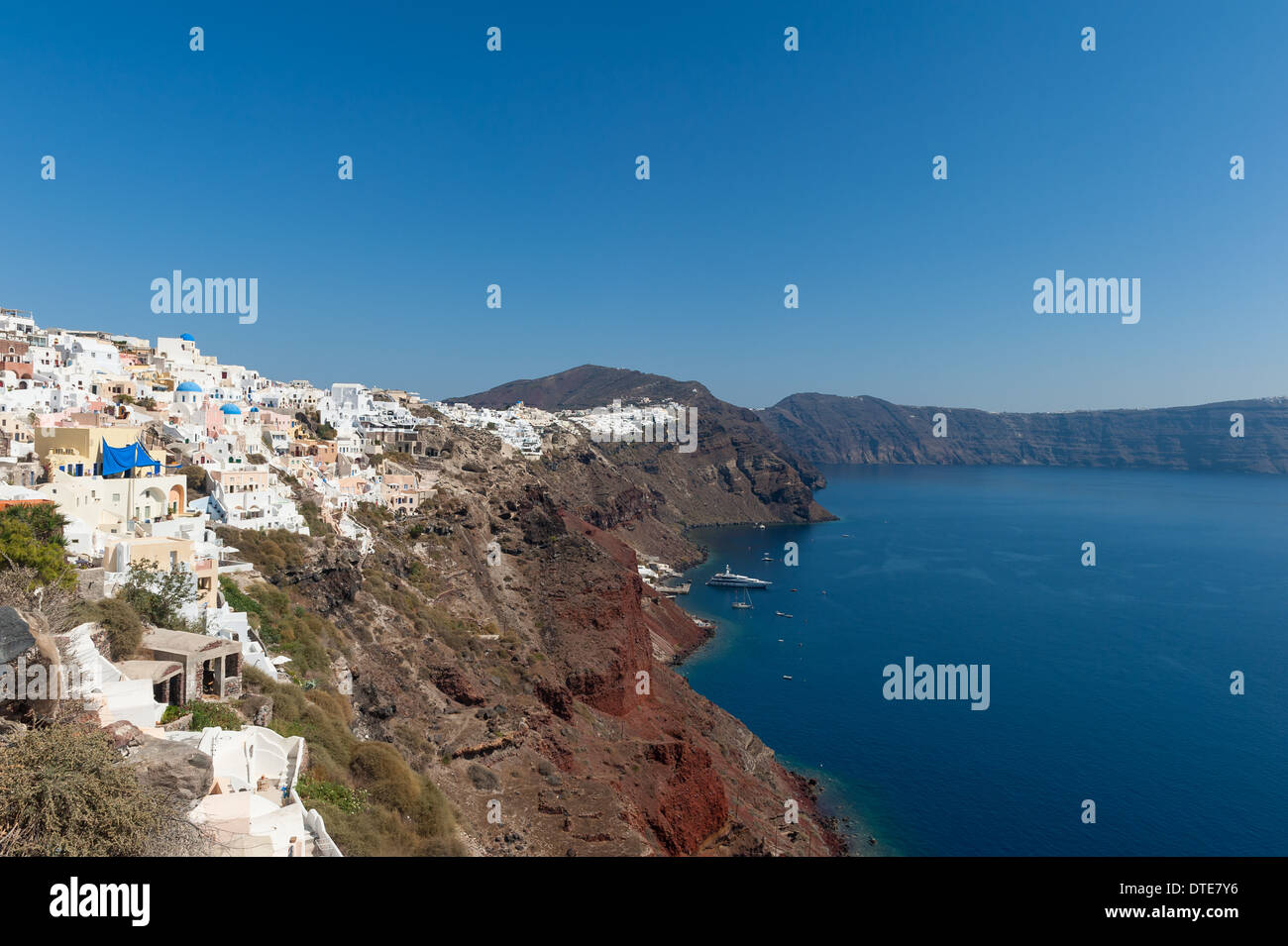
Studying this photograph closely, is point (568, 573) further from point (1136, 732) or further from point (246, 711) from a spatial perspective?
point (1136, 732)

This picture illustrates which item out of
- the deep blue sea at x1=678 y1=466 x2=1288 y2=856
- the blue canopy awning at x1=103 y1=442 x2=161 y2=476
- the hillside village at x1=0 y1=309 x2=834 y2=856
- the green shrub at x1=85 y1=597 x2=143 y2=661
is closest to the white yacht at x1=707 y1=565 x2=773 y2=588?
the deep blue sea at x1=678 y1=466 x2=1288 y2=856

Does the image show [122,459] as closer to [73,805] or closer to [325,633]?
[325,633]

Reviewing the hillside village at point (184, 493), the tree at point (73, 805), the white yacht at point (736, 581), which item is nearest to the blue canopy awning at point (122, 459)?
the hillside village at point (184, 493)

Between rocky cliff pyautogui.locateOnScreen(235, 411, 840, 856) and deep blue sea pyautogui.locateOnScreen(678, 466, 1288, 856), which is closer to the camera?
rocky cliff pyautogui.locateOnScreen(235, 411, 840, 856)

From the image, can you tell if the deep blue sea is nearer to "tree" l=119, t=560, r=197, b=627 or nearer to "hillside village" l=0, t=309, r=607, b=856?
"hillside village" l=0, t=309, r=607, b=856

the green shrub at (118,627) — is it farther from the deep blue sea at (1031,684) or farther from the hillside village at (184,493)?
the deep blue sea at (1031,684)

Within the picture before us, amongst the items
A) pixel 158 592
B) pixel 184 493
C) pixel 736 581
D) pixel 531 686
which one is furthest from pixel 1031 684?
pixel 158 592
